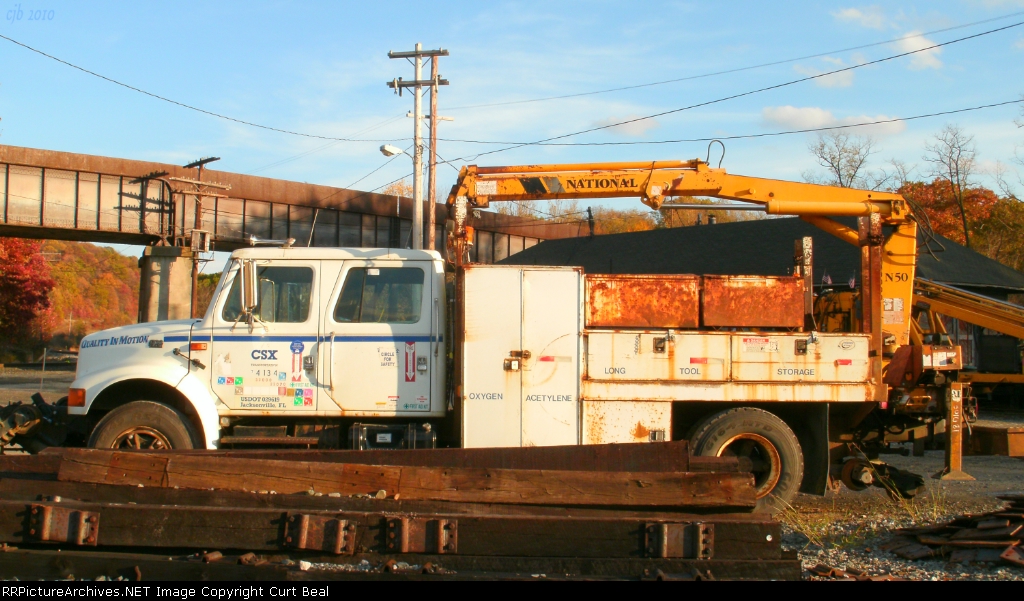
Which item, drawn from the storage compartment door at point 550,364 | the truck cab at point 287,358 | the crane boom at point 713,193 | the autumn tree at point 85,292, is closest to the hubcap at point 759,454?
the storage compartment door at point 550,364

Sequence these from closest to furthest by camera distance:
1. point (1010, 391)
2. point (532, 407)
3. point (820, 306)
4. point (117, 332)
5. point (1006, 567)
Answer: point (1006, 567) → point (532, 407) → point (117, 332) → point (820, 306) → point (1010, 391)

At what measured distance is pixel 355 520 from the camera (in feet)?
16.3

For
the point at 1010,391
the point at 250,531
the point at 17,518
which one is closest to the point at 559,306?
the point at 250,531

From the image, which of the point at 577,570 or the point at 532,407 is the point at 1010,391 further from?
the point at 577,570

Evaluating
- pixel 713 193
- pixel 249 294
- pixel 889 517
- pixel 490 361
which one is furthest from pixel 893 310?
pixel 249 294

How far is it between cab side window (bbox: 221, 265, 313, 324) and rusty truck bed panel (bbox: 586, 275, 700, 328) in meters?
2.64

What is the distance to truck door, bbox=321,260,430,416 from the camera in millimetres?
7324

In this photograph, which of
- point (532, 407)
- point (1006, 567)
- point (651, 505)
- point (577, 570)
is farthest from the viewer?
point (532, 407)

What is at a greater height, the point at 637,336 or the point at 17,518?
the point at 637,336

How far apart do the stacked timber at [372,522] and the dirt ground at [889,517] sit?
117 cm

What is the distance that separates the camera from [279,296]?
7.55 m

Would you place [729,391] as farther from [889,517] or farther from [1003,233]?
[1003,233]

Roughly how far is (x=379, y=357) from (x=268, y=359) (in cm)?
103

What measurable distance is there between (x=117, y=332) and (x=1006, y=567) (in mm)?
7727
